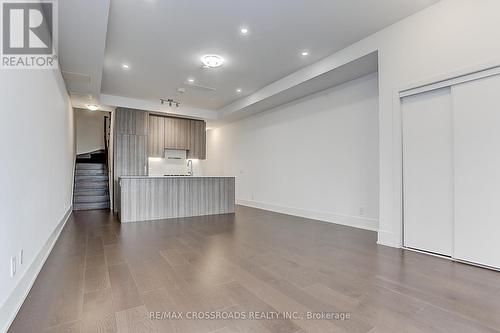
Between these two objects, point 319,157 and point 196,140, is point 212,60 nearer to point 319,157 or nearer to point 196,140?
point 319,157

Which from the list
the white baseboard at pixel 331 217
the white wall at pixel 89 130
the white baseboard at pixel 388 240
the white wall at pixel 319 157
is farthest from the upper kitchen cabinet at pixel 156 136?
the white baseboard at pixel 388 240

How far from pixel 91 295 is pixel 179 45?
3.59 metres

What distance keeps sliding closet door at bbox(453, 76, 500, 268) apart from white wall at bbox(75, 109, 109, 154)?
1088 centimetres

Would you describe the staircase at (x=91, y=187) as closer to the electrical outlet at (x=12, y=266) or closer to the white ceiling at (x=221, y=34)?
the white ceiling at (x=221, y=34)

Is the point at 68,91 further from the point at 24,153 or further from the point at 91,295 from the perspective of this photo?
the point at 91,295

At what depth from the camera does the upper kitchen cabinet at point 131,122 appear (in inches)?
267

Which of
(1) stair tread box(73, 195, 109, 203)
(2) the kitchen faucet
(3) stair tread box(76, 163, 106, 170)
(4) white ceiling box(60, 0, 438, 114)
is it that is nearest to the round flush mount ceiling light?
(4) white ceiling box(60, 0, 438, 114)

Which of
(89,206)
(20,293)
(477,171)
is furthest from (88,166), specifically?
(477,171)

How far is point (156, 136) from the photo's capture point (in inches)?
295

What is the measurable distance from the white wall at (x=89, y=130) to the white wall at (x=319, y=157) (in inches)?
245

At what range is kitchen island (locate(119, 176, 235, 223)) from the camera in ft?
16.9

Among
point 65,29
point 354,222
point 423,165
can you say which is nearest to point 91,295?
point 65,29

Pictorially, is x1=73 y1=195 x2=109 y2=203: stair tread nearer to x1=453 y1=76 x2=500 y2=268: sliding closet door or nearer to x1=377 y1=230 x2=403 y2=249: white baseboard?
x1=377 y1=230 x2=403 y2=249: white baseboard

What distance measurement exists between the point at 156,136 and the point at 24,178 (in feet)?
17.9
